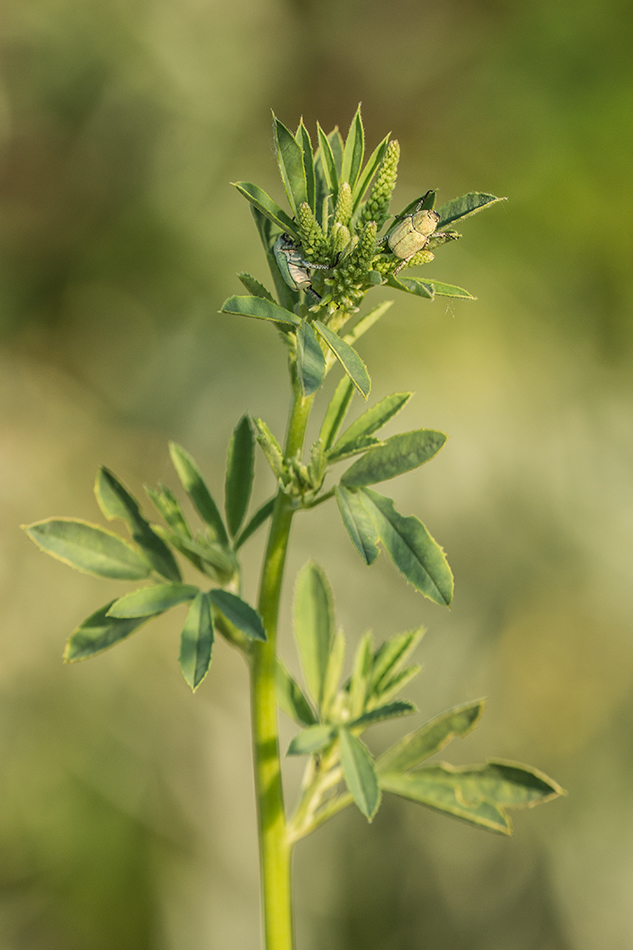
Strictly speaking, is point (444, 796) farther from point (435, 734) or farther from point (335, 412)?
point (335, 412)

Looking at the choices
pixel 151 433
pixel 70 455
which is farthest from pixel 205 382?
pixel 70 455

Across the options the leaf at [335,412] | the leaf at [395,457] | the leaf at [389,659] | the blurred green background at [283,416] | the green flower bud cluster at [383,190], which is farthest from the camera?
the blurred green background at [283,416]

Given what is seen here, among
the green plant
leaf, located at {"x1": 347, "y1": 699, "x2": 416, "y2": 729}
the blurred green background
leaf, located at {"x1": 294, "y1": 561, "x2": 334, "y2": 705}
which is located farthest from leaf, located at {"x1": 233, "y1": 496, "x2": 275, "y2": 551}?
the blurred green background

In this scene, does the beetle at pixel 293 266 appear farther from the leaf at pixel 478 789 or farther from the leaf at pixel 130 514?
the leaf at pixel 478 789

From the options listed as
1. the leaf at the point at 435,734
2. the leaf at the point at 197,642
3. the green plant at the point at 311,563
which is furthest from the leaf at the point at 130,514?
the leaf at the point at 435,734

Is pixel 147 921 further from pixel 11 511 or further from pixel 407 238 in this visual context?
pixel 407 238

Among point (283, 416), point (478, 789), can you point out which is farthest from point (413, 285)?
point (283, 416)

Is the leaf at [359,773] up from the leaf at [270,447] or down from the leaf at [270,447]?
down
